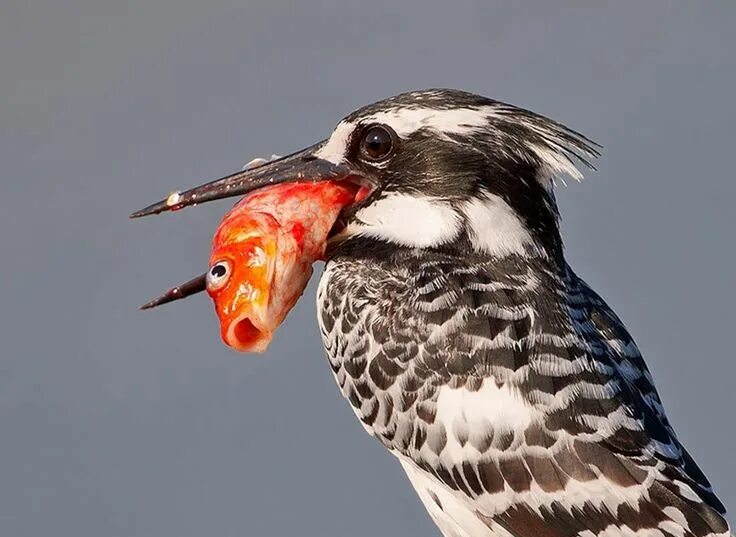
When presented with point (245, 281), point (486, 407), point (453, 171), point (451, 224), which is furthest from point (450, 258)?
point (245, 281)

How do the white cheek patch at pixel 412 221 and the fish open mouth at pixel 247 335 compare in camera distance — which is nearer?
the fish open mouth at pixel 247 335

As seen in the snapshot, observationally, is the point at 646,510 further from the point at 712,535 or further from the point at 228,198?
the point at 228,198

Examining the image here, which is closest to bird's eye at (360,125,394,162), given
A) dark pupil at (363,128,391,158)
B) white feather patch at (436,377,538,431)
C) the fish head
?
dark pupil at (363,128,391,158)

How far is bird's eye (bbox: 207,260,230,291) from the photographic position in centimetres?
704

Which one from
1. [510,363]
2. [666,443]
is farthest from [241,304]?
[666,443]

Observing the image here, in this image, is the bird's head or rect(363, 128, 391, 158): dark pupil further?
rect(363, 128, 391, 158): dark pupil

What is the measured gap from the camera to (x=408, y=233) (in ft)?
23.7

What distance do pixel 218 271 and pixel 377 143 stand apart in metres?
0.73

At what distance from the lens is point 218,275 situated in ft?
23.2

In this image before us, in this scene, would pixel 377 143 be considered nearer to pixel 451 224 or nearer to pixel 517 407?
pixel 451 224

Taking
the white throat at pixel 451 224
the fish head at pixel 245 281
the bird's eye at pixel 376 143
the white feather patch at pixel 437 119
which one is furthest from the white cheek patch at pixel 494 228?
the fish head at pixel 245 281

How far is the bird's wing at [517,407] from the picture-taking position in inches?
267

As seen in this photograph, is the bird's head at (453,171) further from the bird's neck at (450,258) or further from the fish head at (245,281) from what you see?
the fish head at (245,281)

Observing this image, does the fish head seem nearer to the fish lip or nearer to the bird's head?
the fish lip
